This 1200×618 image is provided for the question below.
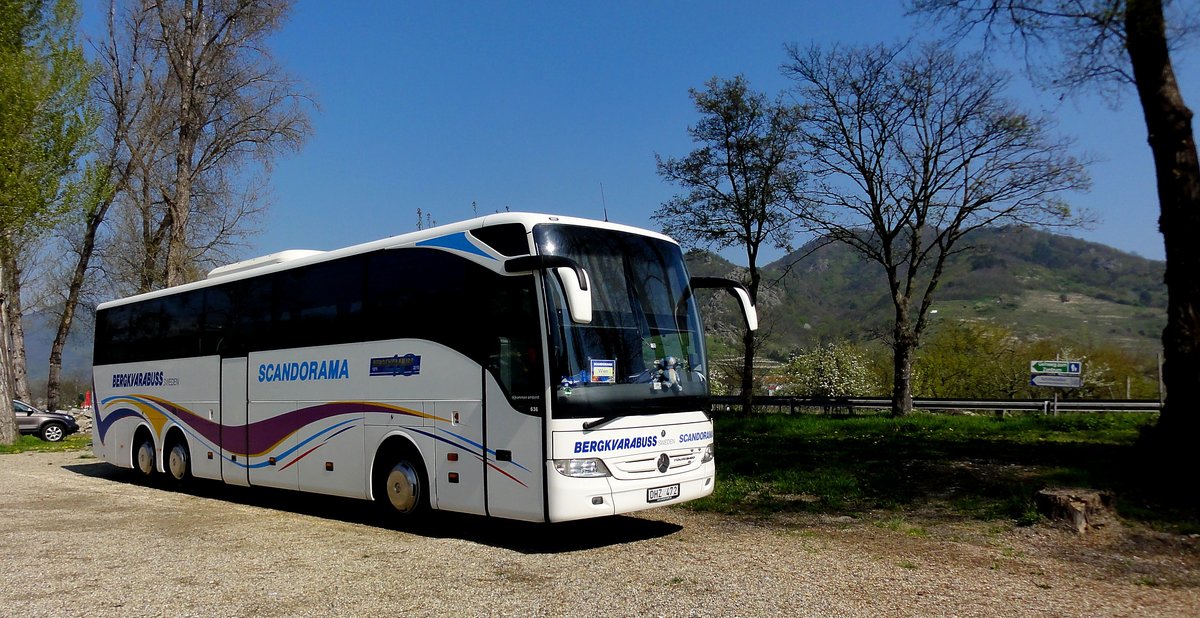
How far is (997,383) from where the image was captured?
5947 cm

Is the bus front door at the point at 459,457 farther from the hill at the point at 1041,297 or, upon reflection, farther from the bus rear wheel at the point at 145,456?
the hill at the point at 1041,297

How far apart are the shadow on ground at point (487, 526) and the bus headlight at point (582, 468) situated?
89 cm

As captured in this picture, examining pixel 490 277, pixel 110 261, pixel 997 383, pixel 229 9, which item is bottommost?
pixel 997 383

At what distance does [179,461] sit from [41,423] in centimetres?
1764

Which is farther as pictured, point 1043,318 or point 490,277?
point 1043,318

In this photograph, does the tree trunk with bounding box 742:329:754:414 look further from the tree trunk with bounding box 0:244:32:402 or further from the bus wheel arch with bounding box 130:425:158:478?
the tree trunk with bounding box 0:244:32:402

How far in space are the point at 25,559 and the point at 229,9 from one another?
892 inches

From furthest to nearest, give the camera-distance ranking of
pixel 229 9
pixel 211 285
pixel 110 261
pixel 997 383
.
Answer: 1. pixel 997 383
2. pixel 110 261
3. pixel 229 9
4. pixel 211 285

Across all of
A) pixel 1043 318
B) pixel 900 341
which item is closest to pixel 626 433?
pixel 900 341

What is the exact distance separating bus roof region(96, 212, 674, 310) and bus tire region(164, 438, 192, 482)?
2642 millimetres

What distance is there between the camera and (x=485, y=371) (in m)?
9.37

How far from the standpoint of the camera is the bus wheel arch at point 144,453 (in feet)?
52.0

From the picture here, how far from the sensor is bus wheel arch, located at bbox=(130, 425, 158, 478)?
15.8 metres

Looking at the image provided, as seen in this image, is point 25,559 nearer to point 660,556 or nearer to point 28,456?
point 660,556
